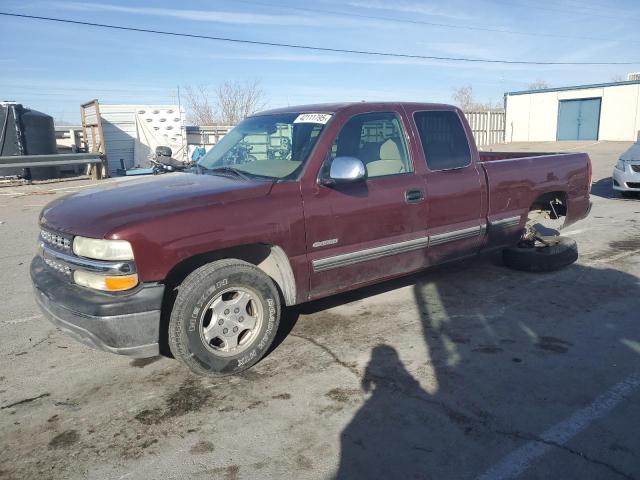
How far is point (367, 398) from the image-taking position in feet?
10.4

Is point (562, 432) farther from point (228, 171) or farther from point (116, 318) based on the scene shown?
point (228, 171)

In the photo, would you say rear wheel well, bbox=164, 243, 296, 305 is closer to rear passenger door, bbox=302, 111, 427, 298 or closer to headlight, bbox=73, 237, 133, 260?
rear passenger door, bbox=302, 111, 427, 298

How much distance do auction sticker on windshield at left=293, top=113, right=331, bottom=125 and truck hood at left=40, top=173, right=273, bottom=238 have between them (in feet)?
2.68

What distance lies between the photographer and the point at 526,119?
121 feet

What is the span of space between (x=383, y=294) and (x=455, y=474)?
8.86 ft

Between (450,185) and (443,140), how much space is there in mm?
479

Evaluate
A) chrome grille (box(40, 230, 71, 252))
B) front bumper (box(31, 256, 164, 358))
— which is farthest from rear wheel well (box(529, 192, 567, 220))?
chrome grille (box(40, 230, 71, 252))

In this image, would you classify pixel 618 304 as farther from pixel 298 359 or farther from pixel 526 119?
pixel 526 119

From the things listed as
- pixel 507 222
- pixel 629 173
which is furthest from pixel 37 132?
pixel 629 173

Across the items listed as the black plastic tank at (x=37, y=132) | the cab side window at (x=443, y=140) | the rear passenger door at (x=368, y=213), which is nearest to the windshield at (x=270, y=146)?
the rear passenger door at (x=368, y=213)

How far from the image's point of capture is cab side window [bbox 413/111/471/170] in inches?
182

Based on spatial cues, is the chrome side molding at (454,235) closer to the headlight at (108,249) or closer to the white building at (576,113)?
the headlight at (108,249)

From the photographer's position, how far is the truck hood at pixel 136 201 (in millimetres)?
3154

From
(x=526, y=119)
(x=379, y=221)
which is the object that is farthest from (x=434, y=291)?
(x=526, y=119)
